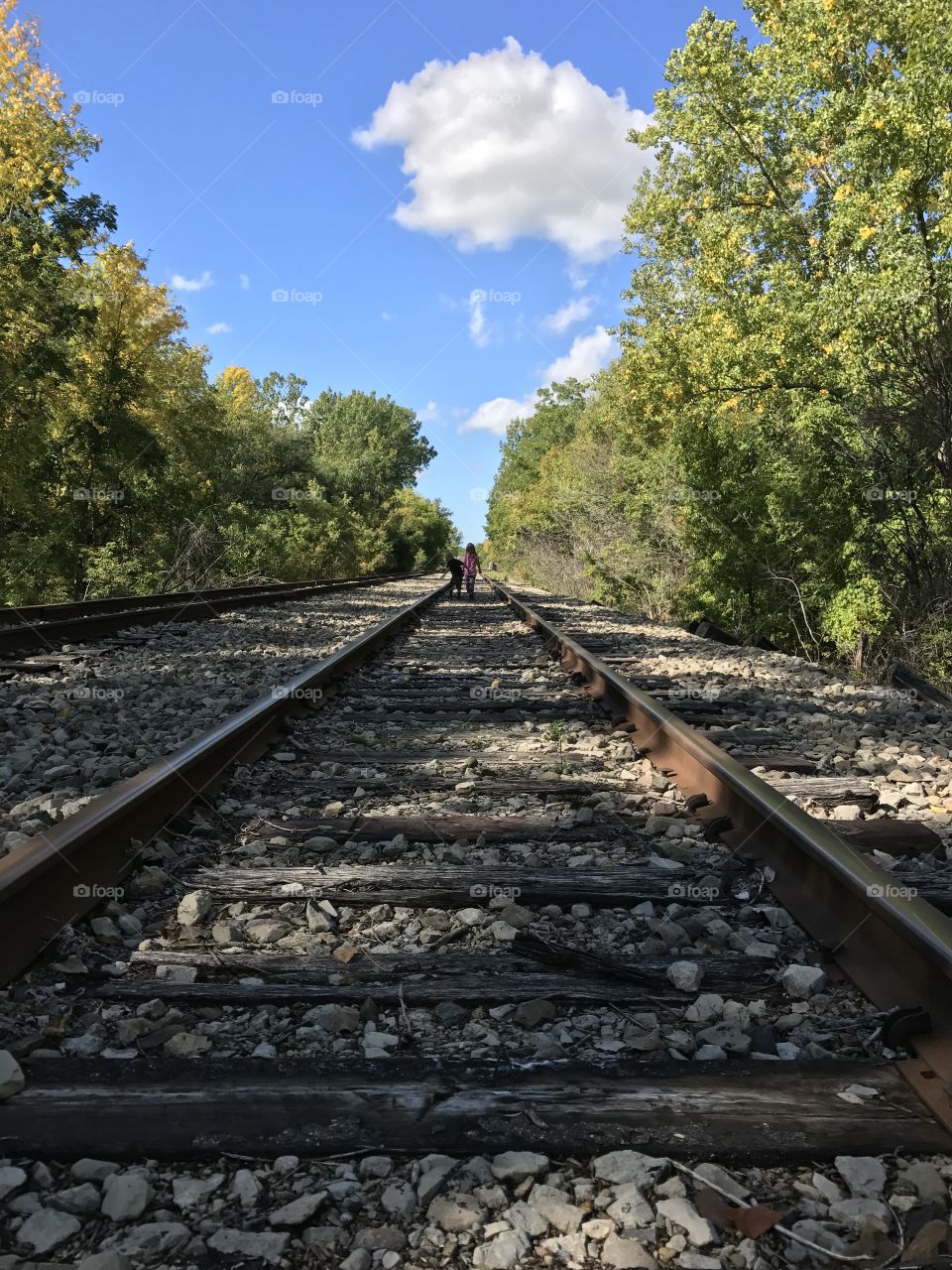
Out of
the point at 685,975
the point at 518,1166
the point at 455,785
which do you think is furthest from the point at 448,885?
the point at 518,1166

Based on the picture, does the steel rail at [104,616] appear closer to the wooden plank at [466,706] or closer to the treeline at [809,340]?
the wooden plank at [466,706]

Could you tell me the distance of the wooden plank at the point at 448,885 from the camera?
106 inches

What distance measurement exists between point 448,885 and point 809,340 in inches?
600

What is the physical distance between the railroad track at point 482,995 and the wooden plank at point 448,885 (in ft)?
0.04

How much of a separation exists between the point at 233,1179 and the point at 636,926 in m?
1.37

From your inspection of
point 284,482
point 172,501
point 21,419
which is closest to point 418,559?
point 284,482

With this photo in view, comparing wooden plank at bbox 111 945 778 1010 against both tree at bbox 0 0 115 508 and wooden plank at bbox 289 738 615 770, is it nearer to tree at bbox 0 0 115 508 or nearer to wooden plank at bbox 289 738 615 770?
wooden plank at bbox 289 738 615 770

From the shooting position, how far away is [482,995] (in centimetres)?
212

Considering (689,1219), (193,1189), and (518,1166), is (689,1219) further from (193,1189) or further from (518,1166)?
(193,1189)

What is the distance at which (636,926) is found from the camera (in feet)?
8.33

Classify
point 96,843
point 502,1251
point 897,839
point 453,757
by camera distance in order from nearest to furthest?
point 502,1251
point 96,843
point 897,839
point 453,757

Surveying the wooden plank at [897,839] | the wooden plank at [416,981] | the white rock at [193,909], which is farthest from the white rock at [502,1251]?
the wooden plank at [897,839]

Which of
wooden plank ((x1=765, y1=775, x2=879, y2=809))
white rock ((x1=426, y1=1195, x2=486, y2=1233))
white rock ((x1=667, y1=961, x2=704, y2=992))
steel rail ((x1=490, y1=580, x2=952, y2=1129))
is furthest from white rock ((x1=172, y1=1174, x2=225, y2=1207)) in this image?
wooden plank ((x1=765, y1=775, x2=879, y2=809))

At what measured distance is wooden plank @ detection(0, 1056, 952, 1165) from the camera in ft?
5.07
